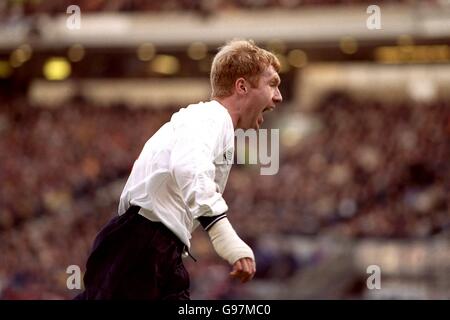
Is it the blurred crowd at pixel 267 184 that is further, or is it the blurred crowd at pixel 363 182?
the blurred crowd at pixel 363 182

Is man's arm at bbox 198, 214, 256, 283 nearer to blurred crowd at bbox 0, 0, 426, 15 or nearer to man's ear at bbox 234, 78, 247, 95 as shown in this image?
man's ear at bbox 234, 78, 247, 95

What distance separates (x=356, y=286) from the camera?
51.1 feet

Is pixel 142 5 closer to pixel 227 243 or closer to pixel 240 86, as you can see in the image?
pixel 240 86

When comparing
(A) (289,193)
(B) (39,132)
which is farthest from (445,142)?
(B) (39,132)

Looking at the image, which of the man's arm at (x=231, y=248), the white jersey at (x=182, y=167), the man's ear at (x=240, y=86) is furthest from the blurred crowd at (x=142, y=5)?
the man's arm at (x=231, y=248)

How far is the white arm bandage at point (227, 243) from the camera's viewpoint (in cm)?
408

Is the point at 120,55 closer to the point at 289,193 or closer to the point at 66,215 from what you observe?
the point at 66,215

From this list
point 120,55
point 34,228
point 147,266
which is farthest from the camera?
point 120,55

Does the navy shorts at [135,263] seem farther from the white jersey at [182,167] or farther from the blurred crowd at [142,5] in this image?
the blurred crowd at [142,5]

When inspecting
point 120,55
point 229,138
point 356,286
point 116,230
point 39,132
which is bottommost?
point 356,286

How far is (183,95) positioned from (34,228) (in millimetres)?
9102

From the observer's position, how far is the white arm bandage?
4078 millimetres

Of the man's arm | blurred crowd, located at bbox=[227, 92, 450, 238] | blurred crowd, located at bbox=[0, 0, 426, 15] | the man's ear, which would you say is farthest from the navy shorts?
blurred crowd, located at bbox=[0, 0, 426, 15]

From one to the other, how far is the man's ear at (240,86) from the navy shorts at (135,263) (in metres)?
0.74
